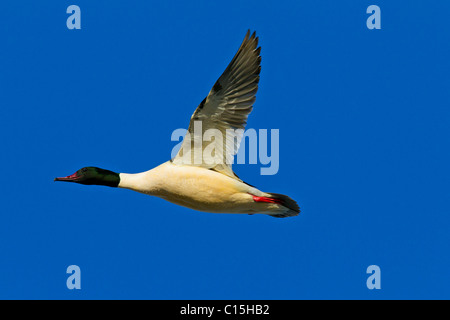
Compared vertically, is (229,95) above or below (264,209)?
above

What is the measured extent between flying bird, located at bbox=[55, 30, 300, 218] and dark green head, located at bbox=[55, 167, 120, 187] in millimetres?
16

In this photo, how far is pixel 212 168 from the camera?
10812mm

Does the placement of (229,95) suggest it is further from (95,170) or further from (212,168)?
(95,170)

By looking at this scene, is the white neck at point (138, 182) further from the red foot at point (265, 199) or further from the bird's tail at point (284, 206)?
the bird's tail at point (284, 206)

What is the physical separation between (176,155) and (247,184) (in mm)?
952

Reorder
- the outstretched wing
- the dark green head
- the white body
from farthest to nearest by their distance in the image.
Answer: the dark green head < the white body < the outstretched wing

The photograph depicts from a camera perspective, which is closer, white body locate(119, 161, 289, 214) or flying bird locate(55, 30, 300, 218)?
flying bird locate(55, 30, 300, 218)

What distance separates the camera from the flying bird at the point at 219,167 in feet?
34.1

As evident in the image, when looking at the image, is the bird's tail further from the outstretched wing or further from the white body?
the outstretched wing

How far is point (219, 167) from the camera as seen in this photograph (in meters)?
10.8

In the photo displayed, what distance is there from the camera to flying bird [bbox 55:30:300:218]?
34.1 feet

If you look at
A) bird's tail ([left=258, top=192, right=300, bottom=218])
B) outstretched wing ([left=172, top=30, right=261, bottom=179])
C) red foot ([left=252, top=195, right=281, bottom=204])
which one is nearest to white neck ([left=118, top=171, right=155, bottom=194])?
outstretched wing ([left=172, top=30, right=261, bottom=179])

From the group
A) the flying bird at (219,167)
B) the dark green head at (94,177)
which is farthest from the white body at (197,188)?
the dark green head at (94,177)
